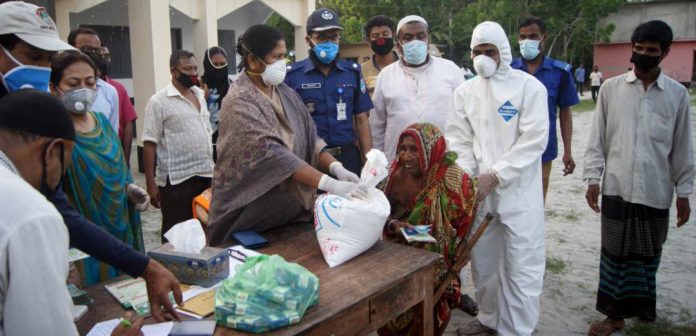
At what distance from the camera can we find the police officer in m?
3.86

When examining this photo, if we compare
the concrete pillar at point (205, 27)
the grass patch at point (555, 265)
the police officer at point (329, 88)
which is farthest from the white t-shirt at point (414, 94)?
the concrete pillar at point (205, 27)

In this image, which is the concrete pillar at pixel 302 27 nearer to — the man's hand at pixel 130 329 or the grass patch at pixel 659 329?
the grass patch at pixel 659 329

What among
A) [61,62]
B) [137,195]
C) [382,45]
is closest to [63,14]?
[382,45]

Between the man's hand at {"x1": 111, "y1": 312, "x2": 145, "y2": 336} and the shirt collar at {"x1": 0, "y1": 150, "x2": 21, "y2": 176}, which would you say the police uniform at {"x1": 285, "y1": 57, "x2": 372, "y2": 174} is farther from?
the shirt collar at {"x1": 0, "y1": 150, "x2": 21, "y2": 176}

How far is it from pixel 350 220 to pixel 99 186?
4.75 feet

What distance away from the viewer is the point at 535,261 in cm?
321

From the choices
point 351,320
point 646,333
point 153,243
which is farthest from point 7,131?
point 153,243

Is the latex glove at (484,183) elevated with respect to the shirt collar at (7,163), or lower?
lower

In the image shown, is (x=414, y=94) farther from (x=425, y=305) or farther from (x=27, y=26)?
(x=27, y=26)

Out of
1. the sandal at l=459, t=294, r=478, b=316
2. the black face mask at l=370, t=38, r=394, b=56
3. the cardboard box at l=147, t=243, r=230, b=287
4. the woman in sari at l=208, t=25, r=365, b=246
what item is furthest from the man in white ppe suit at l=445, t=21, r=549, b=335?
the cardboard box at l=147, t=243, r=230, b=287

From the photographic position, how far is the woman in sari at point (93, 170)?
278cm

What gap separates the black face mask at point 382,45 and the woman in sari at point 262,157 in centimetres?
196

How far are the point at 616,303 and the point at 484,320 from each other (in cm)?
85

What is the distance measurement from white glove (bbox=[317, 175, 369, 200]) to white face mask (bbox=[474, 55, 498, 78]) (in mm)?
1339
